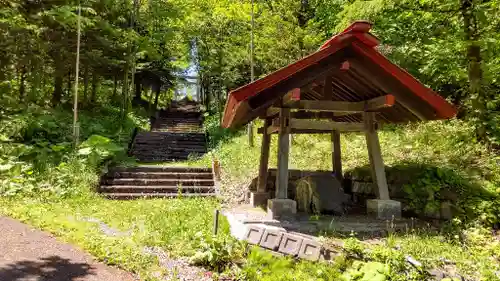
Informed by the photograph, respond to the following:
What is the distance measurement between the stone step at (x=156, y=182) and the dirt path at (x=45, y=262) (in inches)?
195

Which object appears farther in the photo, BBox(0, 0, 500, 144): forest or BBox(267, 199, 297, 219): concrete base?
BBox(0, 0, 500, 144): forest

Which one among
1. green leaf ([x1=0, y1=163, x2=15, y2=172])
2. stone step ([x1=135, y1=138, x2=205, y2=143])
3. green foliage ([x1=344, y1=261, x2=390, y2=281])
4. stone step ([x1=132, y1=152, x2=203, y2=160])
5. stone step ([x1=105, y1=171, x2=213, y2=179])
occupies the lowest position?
green foliage ([x1=344, y1=261, x2=390, y2=281])

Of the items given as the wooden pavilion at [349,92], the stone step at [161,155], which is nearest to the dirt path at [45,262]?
the wooden pavilion at [349,92]

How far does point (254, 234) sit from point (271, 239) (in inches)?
11.4

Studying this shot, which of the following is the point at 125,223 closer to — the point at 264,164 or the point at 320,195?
the point at 264,164

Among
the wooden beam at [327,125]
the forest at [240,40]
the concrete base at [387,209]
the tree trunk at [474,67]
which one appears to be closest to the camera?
the concrete base at [387,209]

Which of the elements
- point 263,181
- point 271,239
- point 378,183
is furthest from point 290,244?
point 263,181

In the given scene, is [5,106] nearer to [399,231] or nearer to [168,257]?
[168,257]

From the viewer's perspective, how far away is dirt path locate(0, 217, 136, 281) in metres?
4.53

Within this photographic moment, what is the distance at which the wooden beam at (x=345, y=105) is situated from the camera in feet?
21.6

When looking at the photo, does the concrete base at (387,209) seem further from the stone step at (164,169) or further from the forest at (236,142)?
the stone step at (164,169)

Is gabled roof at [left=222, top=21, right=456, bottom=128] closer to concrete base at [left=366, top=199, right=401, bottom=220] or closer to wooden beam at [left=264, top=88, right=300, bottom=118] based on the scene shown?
wooden beam at [left=264, top=88, right=300, bottom=118]

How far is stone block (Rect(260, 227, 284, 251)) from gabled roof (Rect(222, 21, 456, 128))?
2113 millimetres

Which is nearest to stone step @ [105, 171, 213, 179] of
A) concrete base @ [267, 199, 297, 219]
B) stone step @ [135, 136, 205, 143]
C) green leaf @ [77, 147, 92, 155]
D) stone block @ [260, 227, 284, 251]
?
green leaf @ [77, 147, 92, 155]
